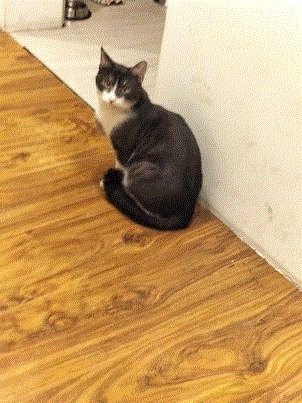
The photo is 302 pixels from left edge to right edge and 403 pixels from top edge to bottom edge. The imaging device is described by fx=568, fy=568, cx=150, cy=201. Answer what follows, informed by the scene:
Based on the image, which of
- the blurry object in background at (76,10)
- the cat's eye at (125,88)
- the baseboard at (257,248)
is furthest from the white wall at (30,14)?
the baseboard at (257,248)

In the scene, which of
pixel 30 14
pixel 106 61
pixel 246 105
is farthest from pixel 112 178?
pixel 30 14

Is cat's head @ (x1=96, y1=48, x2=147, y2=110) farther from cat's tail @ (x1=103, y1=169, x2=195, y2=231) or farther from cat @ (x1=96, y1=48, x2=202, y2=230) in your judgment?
cat's tail @ (x1=103, y1=169, x2=195, y2=231)

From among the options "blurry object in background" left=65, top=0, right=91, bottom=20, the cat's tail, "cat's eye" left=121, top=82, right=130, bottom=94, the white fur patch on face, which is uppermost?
"cat's eye" left=121, top=82, right=130, bottom=94

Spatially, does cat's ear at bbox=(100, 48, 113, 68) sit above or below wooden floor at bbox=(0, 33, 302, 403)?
above

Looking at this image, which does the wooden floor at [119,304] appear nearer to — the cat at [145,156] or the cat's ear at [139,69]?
the cat at [145,156]

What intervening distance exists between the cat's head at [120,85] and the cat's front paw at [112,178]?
19 centimetres

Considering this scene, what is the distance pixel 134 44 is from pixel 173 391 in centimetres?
184

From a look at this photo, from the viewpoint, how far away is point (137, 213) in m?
1.62

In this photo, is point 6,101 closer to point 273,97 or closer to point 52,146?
point 52,146

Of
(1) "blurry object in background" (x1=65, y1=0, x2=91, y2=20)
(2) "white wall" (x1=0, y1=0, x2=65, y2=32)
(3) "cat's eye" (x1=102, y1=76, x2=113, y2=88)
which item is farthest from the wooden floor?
(1) "blurry object in background" (x1=65, y1=0, x2=91, y2=20)

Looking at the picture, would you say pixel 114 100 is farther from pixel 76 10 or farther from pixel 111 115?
pixel 76 10

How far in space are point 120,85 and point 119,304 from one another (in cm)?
62

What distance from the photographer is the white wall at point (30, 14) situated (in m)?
2.47

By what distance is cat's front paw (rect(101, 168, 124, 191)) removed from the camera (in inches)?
66.4
